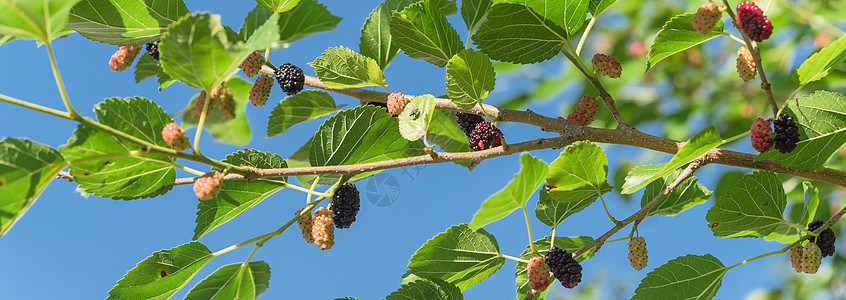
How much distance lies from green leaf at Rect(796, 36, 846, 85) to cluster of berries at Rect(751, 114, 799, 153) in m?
0.10

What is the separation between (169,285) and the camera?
3.40 feet

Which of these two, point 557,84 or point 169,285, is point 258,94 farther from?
point 557,84

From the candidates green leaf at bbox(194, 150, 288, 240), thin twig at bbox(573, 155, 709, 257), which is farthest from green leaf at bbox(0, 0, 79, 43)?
thin twig at bbox(573, 155, 709, 257)

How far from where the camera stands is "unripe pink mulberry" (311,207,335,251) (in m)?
0.95

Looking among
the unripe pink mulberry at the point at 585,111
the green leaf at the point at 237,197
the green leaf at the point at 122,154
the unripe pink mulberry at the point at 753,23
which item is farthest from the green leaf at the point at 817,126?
the green leaf at the point at 122,154

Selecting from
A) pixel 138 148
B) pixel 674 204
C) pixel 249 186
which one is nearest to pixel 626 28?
pixel 674 204

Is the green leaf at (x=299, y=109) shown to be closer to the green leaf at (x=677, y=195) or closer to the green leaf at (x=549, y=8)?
the green leaf at (x=549, y=8)

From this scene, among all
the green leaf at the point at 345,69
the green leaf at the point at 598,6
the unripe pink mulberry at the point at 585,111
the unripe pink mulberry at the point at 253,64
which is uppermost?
the unripe pink mulberry at the point at 253,64

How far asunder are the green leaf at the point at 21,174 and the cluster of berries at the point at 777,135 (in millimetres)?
897

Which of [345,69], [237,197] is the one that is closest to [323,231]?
[237,197]

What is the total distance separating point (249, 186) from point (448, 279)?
362mm

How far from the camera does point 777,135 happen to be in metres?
0.89

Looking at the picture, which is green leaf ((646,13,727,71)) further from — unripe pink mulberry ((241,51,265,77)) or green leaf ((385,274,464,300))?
unripe pink mulberry ((241,51,265,77))

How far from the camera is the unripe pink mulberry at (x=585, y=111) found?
1.06m
